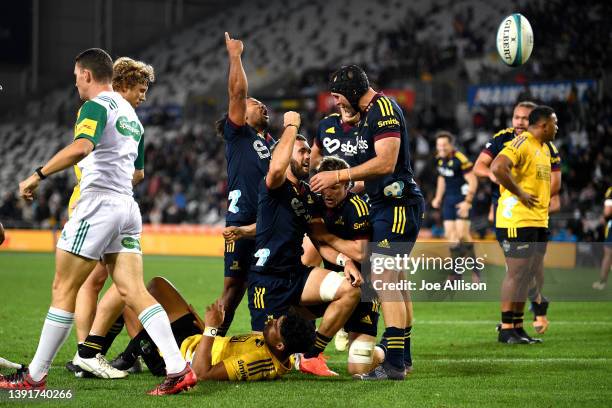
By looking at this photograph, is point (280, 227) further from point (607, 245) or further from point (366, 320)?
point (607, 245)

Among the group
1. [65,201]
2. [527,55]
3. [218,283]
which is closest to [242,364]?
[527,55]

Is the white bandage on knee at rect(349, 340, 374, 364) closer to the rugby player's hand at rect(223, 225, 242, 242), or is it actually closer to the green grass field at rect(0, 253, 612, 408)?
the green grass field at rect(0, 253, 612, 408)

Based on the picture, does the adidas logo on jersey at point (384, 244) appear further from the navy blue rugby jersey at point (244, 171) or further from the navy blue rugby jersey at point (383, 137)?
the navy blue rugby jersey at point (244, 171)

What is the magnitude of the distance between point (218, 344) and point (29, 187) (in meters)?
1.95

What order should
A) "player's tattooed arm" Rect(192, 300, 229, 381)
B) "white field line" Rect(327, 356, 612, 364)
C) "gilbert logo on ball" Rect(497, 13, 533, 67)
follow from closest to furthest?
"player's tattooed arm" Rect(192, 300, 229, 381)
"white field line" Rect(327, 356, 612, 364)
"gilbert logo on ball" Rect(497, 13, 533, 67)

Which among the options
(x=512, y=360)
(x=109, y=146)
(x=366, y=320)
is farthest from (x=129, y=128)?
(x=512, y=360)

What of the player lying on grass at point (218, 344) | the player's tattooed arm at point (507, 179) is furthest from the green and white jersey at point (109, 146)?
the player's tattooed arm at point (507, 179)

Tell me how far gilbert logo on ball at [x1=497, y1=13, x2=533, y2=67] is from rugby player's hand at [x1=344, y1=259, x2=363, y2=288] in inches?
217

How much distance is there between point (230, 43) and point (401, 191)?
5.58 feet

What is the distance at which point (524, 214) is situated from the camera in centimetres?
951

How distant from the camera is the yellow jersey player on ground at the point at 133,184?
6.87 metres

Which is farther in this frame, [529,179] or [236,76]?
[529,179]

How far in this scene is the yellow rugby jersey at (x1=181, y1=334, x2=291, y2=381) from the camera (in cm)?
669

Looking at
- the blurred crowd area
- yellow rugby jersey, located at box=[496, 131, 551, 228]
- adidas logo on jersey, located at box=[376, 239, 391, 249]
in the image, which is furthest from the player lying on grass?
the blurred crowd area
